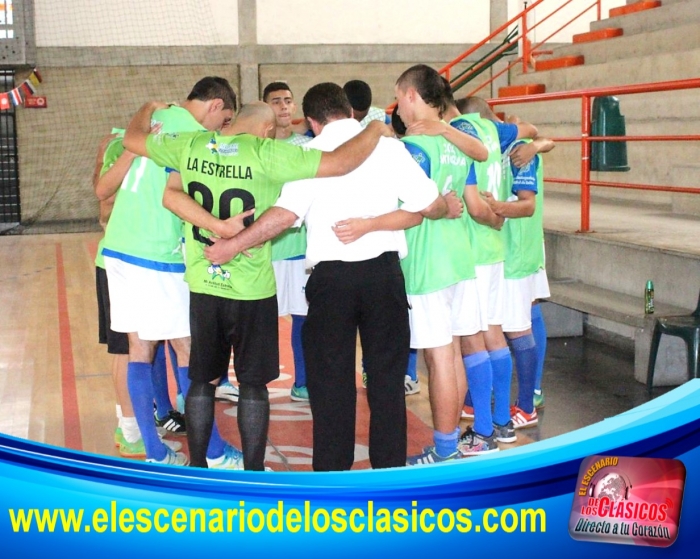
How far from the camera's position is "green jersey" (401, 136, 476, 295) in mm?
3945

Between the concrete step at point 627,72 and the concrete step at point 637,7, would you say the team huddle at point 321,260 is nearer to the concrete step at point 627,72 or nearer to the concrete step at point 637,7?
the concrete step at point 627,72

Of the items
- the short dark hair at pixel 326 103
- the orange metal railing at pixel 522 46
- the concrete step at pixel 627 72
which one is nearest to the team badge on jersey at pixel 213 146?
the short dark hair at pixel 326 103

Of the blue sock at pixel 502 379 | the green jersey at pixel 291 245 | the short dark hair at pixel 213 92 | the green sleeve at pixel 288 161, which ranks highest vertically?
the short dark hair at pixel 213 92

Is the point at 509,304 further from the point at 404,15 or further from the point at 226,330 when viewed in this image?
the point at 404,15

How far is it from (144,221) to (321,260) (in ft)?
3.01

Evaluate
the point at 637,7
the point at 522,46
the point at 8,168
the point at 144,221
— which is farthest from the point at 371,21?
the point at 144,221

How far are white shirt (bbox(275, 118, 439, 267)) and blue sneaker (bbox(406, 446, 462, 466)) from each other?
108cm

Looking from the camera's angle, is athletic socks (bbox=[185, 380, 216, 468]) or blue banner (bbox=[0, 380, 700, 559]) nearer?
blue banner (bbox=[0, 380, 700, 559])

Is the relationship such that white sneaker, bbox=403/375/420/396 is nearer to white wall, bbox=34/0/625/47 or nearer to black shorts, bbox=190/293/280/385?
black shorts, bbox=190/293/280/385

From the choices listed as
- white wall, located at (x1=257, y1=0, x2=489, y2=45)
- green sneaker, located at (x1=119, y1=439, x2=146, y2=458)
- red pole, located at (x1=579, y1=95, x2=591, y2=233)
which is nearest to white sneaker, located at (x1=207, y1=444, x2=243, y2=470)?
green sneaker, located at (x1=119, y1=439, x2=146, y2=458)

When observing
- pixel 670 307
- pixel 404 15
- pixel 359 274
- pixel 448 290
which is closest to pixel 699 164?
pixel 670 307

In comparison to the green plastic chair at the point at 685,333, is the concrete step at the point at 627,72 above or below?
above

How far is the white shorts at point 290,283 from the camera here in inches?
211

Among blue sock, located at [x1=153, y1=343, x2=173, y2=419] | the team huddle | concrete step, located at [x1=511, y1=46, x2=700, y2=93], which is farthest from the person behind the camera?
concrete step, located at [x1=511, y1=46, x2=700, y2=93]
